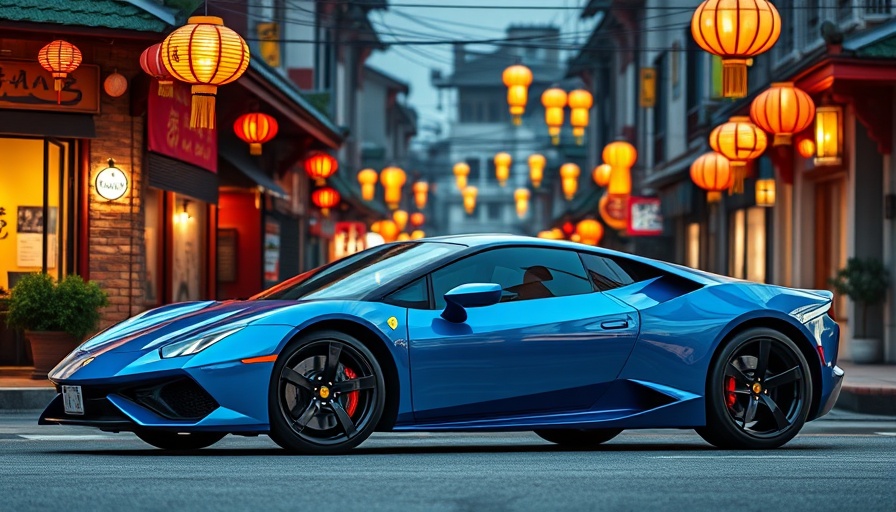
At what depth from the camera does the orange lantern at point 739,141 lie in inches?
895

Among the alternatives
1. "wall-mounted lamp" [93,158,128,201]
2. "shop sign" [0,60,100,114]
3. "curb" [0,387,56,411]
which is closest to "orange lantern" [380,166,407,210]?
"wall-mounted lamp" [93,158,128,201]

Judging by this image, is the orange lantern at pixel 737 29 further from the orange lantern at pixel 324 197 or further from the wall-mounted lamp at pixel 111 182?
the orange lantern at pixel 324 197

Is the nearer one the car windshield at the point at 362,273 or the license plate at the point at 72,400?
the license plate at the point at 72,400

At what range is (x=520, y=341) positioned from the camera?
8250 mm

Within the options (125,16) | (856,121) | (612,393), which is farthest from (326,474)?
(856,121)

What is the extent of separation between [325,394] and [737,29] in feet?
36.7

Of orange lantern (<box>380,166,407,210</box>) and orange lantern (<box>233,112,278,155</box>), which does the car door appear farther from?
orange lantern (<box>380,166,407,210</box>)

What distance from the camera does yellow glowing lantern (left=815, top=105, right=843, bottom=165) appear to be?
21672 millimetres

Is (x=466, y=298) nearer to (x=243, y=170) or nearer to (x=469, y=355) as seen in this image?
(x=469, y=355)

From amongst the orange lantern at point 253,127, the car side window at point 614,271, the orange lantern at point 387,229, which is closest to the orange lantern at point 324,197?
the orange lantern at point 253,127

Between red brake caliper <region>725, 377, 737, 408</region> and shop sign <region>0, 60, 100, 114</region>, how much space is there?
1049 cm

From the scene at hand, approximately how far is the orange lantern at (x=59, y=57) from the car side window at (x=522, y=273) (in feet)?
30.4

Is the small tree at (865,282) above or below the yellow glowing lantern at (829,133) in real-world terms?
below

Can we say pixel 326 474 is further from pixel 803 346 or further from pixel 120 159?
pixel 120 159
